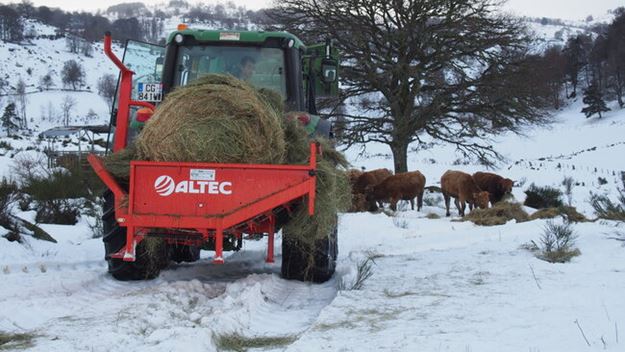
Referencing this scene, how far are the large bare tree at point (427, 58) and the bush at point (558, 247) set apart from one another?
12.3 metres

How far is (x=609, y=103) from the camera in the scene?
201 ft

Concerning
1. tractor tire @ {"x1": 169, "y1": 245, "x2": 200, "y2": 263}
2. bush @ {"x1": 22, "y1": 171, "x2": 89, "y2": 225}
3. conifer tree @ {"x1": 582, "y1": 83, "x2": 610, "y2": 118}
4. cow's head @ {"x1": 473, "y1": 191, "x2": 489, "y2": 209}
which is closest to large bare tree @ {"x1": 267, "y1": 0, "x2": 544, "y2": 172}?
cow's head @ {"x1": 473, "y1": 191, "x2": 489, "y2": 209}

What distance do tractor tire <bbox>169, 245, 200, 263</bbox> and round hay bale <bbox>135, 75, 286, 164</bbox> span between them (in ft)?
7.35

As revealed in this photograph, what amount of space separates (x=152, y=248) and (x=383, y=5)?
15547 millimetres

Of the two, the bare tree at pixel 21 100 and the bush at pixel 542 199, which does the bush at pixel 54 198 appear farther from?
the bare tree at pixel 21 100

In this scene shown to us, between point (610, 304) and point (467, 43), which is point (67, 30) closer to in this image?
point (467, 43)

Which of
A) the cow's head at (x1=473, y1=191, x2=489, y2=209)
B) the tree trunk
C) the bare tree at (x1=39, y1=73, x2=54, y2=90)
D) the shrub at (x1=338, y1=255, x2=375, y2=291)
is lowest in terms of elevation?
the shrub at (x1=338, y1=255, x2=375, y2=291)

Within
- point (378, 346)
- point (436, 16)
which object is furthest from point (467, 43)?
point (378, 346)

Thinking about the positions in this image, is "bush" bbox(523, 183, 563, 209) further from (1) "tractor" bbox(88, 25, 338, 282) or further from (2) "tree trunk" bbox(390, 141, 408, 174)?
(1) "tractor" bbox(88, 25, 338, 282)

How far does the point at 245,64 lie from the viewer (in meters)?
7.00

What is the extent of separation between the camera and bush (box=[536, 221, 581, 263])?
6.57 meters

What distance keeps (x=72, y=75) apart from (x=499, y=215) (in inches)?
3886

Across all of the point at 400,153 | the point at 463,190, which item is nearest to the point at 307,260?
the point at 463,190

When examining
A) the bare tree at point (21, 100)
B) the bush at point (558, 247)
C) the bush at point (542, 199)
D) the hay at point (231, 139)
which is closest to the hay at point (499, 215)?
the bush at point (542, 199)
